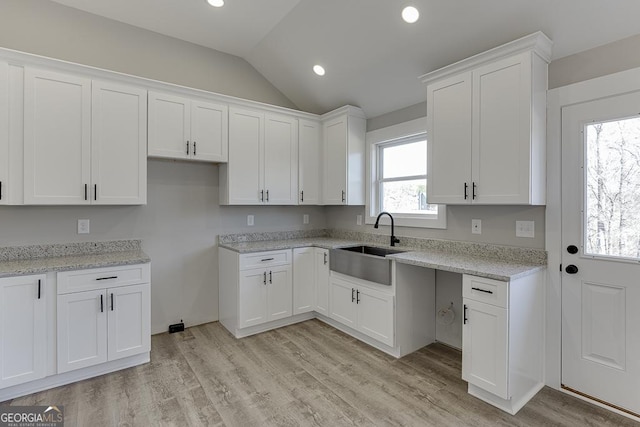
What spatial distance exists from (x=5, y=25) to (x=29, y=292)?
2174 mm

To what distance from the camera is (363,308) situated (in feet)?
9.95

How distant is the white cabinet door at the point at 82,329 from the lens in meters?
2.33

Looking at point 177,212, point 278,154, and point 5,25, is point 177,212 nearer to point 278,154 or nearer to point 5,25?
point 278,154

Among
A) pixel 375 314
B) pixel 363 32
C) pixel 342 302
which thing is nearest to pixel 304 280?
pixel 342 302

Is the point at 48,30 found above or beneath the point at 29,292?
above

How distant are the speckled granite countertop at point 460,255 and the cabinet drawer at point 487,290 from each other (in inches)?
1.7

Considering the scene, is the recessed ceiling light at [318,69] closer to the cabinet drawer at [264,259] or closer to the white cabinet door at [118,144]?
the white cabinet door at [118,144]

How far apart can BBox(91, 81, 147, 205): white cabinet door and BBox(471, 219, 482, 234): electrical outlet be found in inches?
114

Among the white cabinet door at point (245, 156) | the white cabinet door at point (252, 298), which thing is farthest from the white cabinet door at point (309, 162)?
the white cabinet door at point (252, 298)

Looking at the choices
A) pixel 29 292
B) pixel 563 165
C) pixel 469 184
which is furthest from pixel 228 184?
pixel 563 165

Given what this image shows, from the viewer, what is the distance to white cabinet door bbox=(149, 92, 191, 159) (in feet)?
9.50

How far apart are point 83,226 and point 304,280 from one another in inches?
85.6

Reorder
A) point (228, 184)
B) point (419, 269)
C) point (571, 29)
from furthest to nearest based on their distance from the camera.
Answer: point (228, 184) → point (419, 269) → point (571, 29)

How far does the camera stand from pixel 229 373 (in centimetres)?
253
